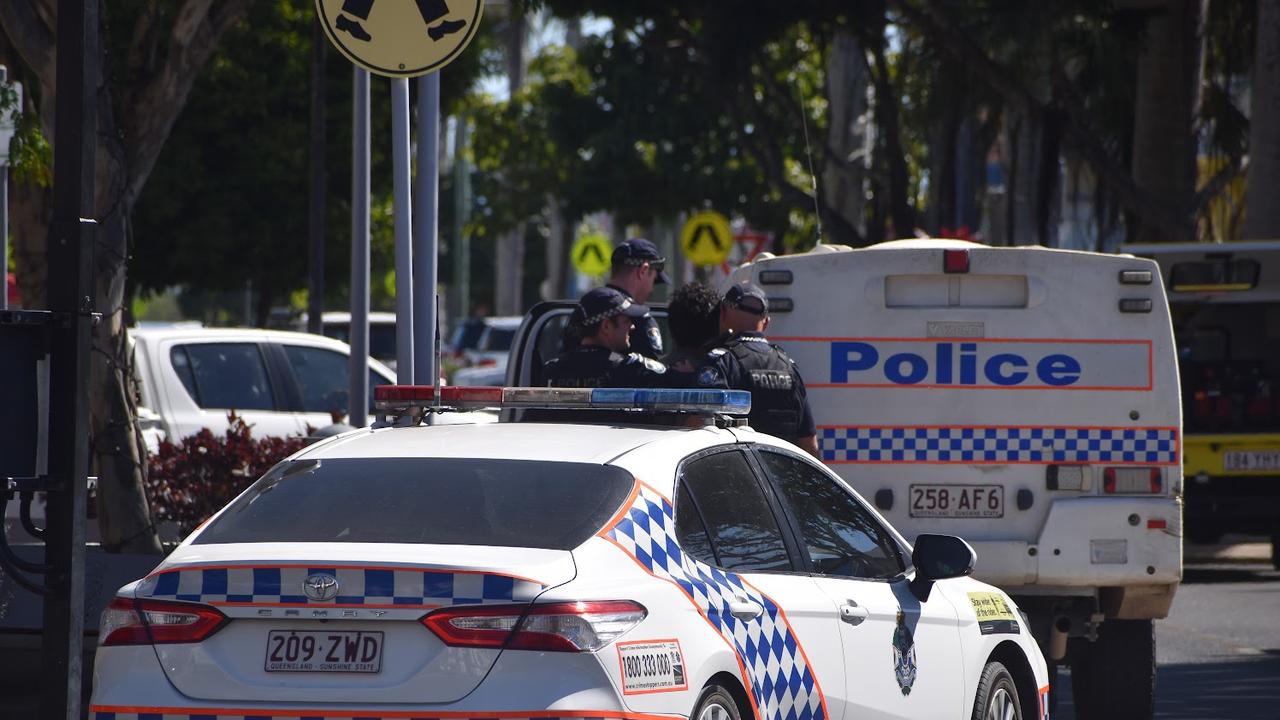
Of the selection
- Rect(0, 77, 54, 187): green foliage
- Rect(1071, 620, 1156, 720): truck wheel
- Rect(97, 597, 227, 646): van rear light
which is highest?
Rect(0, 77, 54, 187): green foliage

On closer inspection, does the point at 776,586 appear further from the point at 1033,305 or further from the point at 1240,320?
the point at 1240,320

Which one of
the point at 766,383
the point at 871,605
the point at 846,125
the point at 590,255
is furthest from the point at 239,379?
the point at 590,255

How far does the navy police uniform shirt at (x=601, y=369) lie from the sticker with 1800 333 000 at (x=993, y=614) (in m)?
1.58

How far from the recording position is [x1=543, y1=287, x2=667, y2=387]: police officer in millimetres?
7848

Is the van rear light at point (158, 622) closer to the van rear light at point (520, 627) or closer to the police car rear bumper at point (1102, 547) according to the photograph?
the van rear light at point (520, 627)

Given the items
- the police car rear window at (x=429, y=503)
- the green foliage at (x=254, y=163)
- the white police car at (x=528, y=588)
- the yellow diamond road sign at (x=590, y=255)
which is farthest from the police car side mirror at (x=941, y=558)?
the yellow diamond road sign at (x=590, y=255)

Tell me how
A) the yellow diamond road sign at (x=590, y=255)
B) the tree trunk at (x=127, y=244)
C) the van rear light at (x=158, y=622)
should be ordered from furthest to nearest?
1. the yellow diamond road sign at (x=590, y=255)
2. the tree trunk at (x=127, y=244)
3. the van rear light at (x=158, y=622)

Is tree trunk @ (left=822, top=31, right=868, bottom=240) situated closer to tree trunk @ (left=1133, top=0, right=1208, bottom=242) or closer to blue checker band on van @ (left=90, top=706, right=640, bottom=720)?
tree trunk @ (left=1133, top=0, right=1208, bottom=242)

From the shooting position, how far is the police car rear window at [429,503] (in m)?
5.05

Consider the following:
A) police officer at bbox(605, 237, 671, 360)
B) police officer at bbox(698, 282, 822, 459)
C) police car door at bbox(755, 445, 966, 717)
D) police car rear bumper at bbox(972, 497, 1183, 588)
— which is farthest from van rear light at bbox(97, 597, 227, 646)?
police car rear bumper at bbox(972, 497, 1183, 588)

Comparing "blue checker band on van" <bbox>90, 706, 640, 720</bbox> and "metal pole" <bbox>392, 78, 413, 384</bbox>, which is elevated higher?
"metal pole" <bbox>392, 78, 413, 384</bbox>

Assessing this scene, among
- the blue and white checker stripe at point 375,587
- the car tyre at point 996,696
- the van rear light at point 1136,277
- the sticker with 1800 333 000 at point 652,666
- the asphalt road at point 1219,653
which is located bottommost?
the asphalt road at point 1219,653

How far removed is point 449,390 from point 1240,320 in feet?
39.8

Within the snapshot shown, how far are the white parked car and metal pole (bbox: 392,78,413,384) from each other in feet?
13.0
